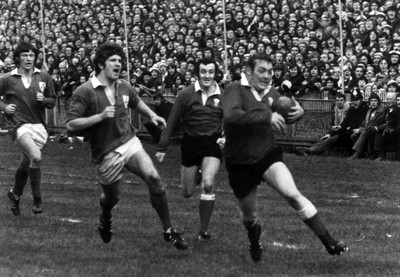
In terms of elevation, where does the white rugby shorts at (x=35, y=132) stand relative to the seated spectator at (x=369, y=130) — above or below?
above

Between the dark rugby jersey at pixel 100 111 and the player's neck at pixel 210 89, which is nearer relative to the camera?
the dark rugby jersey at pixel 100 111

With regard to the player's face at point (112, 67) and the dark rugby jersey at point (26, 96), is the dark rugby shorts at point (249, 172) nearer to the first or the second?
the player's face at point (112, 67)

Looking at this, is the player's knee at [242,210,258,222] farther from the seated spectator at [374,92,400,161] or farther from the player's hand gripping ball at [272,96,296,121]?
the seated spectator at [374,92,400,161]

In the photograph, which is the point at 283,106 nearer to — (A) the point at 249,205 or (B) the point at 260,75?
(B) the point at 260,75

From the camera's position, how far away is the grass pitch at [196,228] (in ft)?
33.2

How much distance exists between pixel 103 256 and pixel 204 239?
4.53ft

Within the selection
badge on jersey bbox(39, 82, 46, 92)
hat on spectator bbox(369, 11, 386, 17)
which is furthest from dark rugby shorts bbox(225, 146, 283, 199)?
hat on spectator bbox(369, 11, 386, 17)

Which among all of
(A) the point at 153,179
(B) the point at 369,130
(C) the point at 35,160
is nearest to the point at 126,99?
(A) the point at 153,179

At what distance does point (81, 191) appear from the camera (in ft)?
54.3

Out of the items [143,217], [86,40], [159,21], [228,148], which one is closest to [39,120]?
[143,217]

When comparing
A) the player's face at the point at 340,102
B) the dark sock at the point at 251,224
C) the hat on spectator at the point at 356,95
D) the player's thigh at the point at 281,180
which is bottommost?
the player's face at the point at 340,102

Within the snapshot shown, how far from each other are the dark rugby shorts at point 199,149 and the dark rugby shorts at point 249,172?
1.68 meters

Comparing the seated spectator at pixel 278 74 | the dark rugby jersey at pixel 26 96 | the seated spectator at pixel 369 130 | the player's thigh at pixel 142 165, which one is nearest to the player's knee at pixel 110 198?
the player's thigh at pixel 142 165

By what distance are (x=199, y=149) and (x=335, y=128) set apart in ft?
29.7
